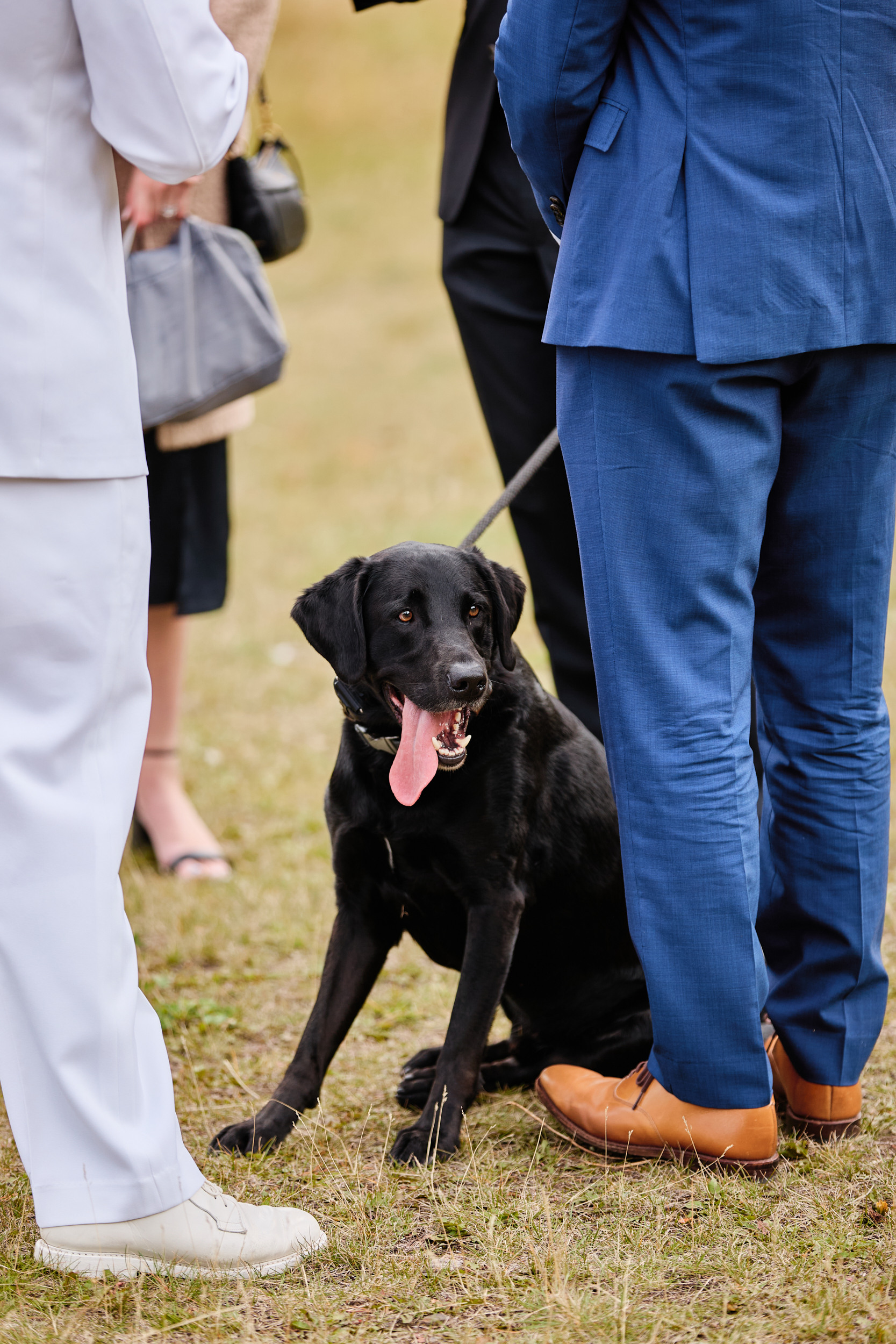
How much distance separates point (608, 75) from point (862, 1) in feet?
→ 1.23

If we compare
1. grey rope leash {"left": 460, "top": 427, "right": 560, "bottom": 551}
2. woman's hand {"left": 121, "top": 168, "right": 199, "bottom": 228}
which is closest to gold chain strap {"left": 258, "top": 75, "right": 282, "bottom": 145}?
woman's hand {"left": 121, "top": 168, "right": 199, "bottom": 228}

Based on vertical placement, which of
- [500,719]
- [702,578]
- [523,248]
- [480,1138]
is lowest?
[480,1138]

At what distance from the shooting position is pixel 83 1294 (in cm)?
187

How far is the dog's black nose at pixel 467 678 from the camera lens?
244cm

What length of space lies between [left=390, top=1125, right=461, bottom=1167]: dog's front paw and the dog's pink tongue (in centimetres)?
58

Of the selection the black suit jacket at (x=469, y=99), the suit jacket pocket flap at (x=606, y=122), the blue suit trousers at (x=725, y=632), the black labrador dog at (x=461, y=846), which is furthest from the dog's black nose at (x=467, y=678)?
the black suit jacket at (x=469, y=99)

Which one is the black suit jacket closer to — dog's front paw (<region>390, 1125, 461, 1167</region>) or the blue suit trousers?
the blue suit trousers

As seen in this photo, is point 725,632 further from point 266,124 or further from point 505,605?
point 266,124

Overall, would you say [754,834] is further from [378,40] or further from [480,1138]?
[378,40]

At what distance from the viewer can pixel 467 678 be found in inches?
95.9

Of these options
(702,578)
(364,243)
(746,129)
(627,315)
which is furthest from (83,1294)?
(364,243)

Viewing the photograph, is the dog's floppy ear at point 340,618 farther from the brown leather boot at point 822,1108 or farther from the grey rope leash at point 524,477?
the brown leather boot at point 822,1108

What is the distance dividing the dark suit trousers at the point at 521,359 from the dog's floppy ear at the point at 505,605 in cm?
35

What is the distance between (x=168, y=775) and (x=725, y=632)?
2.56 m
